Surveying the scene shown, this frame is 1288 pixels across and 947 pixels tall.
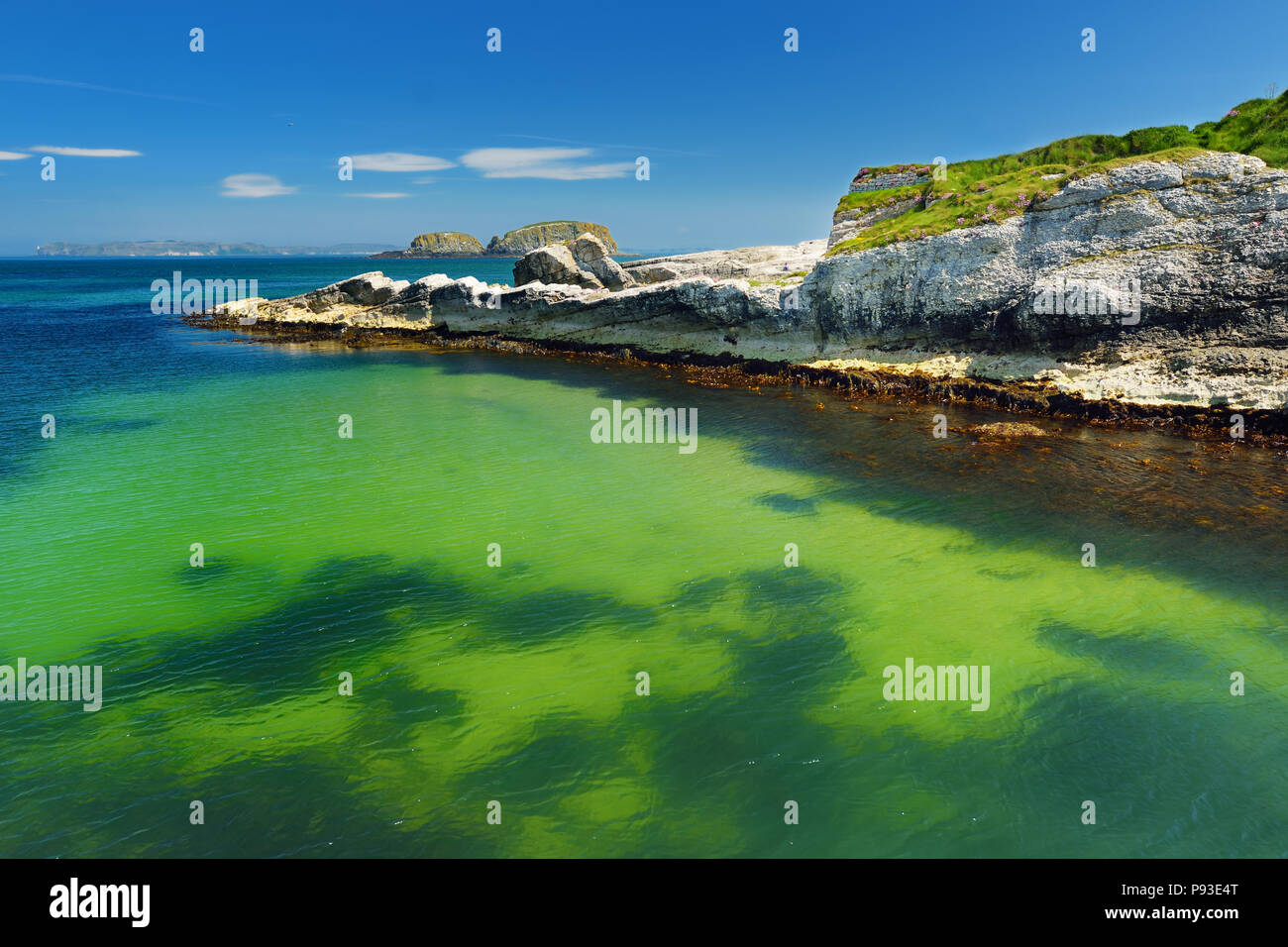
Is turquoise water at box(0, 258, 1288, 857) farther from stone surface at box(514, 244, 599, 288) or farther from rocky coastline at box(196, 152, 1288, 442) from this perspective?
stone surface at box(514, 244, 599, 288)

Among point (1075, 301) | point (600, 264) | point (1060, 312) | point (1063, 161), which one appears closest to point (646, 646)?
point (1060, 312)

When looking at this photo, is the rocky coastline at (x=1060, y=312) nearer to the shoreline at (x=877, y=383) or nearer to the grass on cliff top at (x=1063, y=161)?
the shoreline at (x=877, y=383)

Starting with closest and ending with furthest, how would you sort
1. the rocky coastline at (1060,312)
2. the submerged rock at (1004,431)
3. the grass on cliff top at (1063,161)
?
the submerged rock at (1004,431)
the rocky coastline at (1060,312)
the grass on cliff top at (1063,161)

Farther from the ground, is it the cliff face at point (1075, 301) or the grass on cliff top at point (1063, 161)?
the grass on cliff top at point (1063, 161)

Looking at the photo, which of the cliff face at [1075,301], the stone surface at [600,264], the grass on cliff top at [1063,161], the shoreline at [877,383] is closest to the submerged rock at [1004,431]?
the shoreline at [877,383]

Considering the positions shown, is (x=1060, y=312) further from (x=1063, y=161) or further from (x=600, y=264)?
(x=600, y=264)

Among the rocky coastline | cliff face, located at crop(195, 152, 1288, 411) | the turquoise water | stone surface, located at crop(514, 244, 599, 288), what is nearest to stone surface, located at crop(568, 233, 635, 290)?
stone surface, located at crop(514, 244, 599, 288)
